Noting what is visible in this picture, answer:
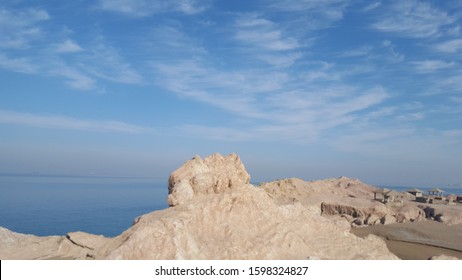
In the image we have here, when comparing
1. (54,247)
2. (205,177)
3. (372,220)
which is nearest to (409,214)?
(372,220)

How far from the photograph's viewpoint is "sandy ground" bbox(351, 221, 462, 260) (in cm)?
1894

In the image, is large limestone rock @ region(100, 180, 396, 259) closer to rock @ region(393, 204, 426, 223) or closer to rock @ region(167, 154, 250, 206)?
rock @ region(167, 154, 250, 206)

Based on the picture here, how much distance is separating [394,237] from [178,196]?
17.1 m

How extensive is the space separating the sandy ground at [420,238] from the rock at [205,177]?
940cm

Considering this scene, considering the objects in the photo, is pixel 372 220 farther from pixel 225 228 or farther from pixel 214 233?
pixel 214 233

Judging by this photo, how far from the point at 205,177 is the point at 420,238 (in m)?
17.3

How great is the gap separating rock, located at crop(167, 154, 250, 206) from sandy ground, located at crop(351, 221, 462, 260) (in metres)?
9.40

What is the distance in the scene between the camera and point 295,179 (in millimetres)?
35906

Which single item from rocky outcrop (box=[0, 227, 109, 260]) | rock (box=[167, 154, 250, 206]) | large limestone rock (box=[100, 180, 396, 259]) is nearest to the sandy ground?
large limestone rock (box=[100, 180, 396, 259])

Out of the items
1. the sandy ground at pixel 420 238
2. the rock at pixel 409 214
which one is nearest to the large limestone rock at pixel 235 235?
the sandy ground at pixel 420 238

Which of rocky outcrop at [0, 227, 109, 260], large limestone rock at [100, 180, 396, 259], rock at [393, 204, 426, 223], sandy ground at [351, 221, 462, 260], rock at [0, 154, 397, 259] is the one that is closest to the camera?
large limestone rock at [100, 180, 396, 259]

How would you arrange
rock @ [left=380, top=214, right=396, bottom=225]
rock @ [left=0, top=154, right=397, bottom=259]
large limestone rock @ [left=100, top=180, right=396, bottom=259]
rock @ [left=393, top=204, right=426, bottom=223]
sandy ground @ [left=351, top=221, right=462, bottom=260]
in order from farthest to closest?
rock @ [left=393, top=204, right=426, bottom=223] < rock @ [left=380, top=214, right=396, bottom=225] < sandy ground @ [left=351, top=221, right=462, bottom=260] < rock @ [left=0, top=154, right=397, bottom=259] < large limestone rock @ [left=100, top=180, right=396, bottom=259]

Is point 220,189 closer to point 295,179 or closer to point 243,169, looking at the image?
point 243,169

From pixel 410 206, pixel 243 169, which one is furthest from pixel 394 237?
pixel 243 169
